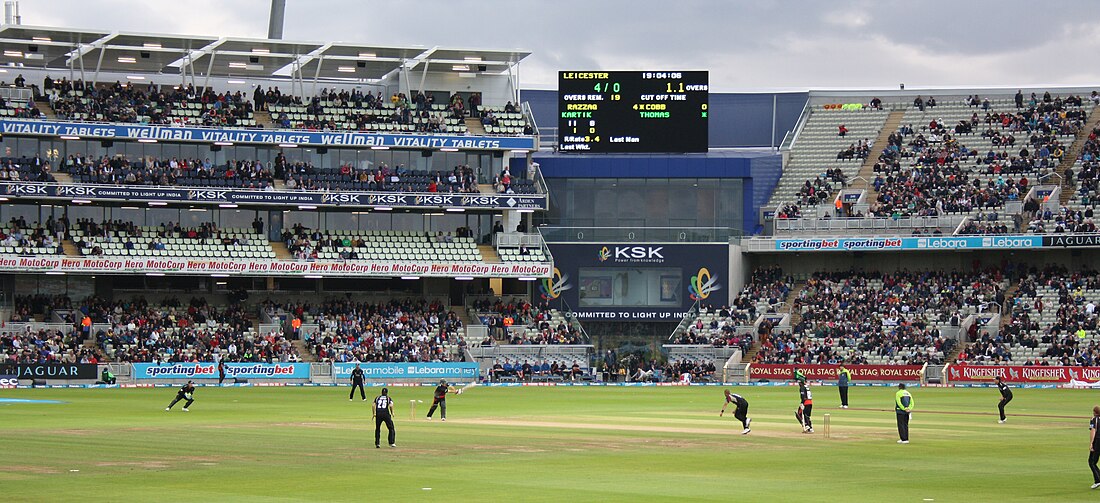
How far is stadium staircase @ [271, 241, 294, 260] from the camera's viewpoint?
77.7m

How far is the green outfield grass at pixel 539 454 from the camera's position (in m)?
24.6

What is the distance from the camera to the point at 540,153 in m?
88.2

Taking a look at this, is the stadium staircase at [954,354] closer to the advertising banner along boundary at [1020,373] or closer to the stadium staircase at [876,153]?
the advertising banner along boundary at [1020,373]

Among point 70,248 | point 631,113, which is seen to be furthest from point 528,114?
point 70,248

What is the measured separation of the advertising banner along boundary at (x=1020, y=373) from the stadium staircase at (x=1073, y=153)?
14327 mm

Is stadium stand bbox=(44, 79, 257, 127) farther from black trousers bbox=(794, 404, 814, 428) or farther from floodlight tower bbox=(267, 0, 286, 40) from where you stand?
black trousers bbox=(794, 404, 814, 428)

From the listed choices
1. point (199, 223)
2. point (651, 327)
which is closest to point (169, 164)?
point (199, 223)

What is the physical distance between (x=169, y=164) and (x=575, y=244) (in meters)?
22.4

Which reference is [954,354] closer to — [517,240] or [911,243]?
[911,243]

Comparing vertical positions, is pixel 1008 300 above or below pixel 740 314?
above

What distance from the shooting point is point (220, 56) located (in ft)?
264

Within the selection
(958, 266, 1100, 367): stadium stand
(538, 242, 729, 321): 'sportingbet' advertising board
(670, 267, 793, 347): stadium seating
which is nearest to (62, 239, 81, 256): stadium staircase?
(538, 242, 729, 321): 'sportingbet' advertising board

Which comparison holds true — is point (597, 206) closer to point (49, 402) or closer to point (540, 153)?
point (540, 153)

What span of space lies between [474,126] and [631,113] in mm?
9103
